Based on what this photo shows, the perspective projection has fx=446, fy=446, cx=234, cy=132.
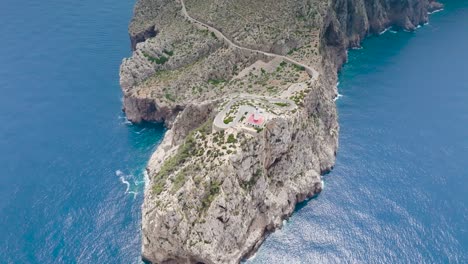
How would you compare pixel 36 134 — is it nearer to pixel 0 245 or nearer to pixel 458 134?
pixel 0 245

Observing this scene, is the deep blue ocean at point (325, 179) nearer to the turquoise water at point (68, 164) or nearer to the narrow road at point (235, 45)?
the turquoise water at point (68, 164)

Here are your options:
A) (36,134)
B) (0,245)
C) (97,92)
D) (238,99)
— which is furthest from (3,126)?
(238,99)

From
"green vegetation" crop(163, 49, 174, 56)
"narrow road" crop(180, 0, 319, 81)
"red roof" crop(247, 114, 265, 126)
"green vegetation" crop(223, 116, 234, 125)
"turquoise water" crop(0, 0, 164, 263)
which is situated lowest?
"turquoise water" crop(0, 0, 164, 263)

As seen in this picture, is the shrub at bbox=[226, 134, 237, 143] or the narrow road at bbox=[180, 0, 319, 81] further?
the narrow road at bbox=[180, 0, 319, 81]

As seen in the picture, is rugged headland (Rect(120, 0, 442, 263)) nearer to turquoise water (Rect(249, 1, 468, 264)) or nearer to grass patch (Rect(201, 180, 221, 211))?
grass patch (Rect(201, 180, 221, 211))

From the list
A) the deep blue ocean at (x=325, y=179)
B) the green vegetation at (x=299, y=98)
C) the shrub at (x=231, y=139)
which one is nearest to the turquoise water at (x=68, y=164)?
the deep blue ocean at (x=325, y=179)

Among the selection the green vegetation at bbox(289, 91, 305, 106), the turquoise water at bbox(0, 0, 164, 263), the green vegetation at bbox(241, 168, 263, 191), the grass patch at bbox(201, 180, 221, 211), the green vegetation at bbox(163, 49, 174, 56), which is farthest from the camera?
the green vegetation at bbox(163, 49, 174, 56)

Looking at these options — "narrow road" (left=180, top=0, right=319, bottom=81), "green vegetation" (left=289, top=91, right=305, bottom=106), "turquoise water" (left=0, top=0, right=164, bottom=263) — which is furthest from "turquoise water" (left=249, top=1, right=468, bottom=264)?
"turquoise water" (left=0, top=0, right=164, bottom=263)
